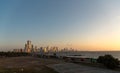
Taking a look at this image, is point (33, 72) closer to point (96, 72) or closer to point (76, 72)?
point (76, 72)

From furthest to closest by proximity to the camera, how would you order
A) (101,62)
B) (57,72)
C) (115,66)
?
(101,62) → (115,66) → (57,72)

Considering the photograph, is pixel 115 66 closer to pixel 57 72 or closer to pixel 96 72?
pixel 96 72

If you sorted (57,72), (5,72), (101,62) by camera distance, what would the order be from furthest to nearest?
1. (101,62)
2. (57,72)
3. (5,72)

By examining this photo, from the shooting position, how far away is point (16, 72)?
2214cm

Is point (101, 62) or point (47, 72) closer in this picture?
point (47, 72)

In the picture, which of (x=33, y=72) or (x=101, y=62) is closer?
(x=33, y=72)

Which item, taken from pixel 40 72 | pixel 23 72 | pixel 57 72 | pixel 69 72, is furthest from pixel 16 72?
pixel 69 72

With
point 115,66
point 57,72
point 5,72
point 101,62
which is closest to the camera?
point 5,72

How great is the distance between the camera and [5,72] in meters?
22.1

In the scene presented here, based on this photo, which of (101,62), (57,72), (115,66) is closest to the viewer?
(57,72)

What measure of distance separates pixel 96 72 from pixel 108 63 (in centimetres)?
702

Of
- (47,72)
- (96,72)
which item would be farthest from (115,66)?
(47,72)

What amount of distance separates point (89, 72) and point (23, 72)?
891 centimetres

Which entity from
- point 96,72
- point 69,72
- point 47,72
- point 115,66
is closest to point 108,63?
point 115,66
